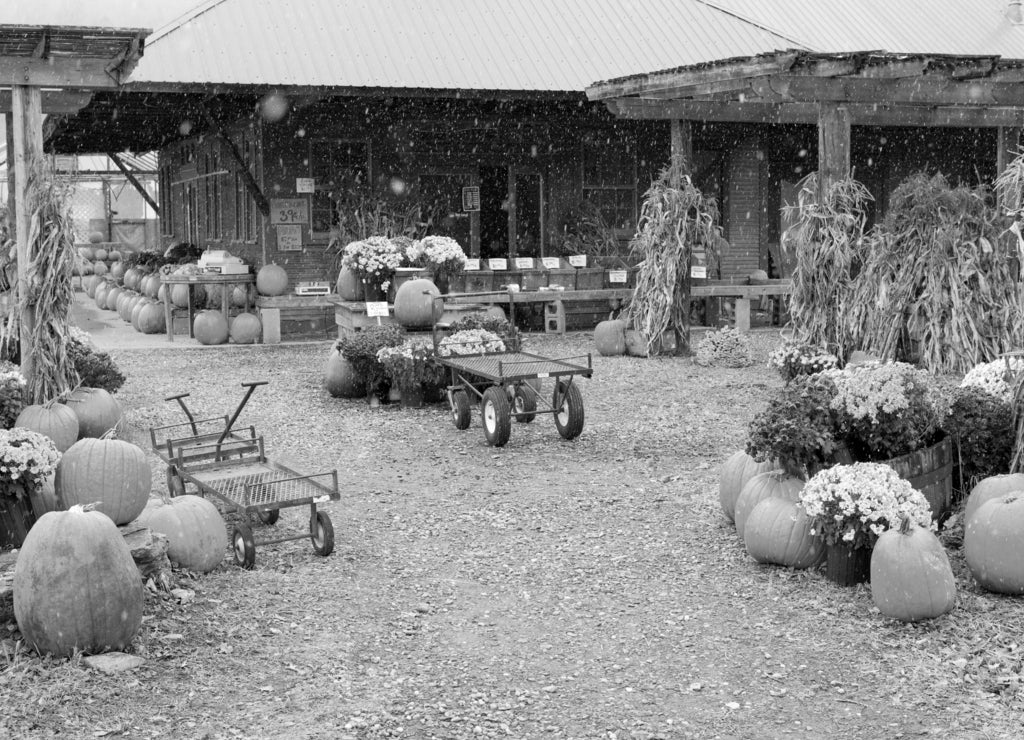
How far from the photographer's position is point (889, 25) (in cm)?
2088

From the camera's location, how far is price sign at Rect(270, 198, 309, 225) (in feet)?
56.0

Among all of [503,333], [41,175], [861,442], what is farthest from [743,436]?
[41,175]

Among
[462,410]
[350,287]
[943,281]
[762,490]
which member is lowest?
[762,490]

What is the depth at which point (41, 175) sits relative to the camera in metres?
8.17

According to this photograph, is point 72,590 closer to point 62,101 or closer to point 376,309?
point 62,101

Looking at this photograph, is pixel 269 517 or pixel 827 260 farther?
pixel 827 260

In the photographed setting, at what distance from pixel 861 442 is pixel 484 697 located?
2.75 m

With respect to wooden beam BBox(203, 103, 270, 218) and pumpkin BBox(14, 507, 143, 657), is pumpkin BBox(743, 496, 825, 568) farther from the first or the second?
wooden beam BBox(203, 103, 270, 218)

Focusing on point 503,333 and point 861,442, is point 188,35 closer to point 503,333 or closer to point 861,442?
point 503,333

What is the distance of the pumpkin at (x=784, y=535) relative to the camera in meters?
5.78

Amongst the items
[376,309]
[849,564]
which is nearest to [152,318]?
[376,309]

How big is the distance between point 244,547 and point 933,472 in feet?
11.8

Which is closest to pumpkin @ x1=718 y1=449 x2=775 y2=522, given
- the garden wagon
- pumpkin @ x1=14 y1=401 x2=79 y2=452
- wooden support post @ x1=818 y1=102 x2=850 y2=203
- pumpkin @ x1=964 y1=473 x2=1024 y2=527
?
pumpkin @ x1=964 y1=473 x2=1024 y2=527

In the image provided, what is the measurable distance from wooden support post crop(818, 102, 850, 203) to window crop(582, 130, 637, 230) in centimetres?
884
